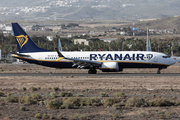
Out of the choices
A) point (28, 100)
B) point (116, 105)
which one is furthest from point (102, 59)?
point (116, 105)

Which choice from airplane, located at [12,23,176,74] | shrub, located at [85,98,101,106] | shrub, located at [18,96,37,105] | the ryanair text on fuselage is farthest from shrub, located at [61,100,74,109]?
the ryanair text on fuselage

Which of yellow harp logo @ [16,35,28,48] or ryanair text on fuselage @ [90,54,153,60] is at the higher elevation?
yellow harp logo @ [16,35,28,48]

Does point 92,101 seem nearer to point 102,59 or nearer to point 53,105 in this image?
point 53,105

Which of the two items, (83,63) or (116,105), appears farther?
(83,63)

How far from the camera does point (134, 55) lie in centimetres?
5375

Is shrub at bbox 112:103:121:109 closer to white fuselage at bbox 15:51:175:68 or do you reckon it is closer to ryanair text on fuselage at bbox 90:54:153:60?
white fuselage at bbox 15:51:175:68

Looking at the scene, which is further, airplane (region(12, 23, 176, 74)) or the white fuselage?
the white fuselage


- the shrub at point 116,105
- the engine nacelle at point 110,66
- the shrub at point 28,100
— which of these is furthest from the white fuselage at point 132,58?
the shrub at point 116,105

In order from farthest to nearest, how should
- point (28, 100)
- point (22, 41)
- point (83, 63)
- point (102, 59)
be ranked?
point (22, 41) < point (102, 59) < point (83, 63) < point (28, 100)

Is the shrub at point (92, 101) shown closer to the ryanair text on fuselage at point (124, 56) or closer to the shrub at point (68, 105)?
the shrub at point (68, 105)

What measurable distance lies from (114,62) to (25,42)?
55.4 ft

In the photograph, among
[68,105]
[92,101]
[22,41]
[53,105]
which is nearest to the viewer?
[53,105]

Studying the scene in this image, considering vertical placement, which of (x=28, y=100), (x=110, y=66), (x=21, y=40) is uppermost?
(x=21, y=40)

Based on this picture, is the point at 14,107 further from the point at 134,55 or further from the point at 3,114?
the point at 134,55
